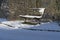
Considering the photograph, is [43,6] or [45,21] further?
[43,6]

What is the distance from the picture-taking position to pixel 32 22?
11828 mm

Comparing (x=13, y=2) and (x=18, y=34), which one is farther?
(x=13, y=2)

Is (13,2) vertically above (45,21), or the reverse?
(13,2)

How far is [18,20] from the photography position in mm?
12555

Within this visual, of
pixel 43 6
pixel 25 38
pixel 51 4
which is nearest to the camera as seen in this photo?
pixel 25 38

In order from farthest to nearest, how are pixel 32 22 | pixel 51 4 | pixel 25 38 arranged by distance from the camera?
pixel 51 4 < pixel 32 22 < pixel 25 38

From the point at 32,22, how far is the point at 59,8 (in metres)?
1.88

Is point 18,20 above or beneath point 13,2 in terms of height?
beneath

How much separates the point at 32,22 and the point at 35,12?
1127 mm

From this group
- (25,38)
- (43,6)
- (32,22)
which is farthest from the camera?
(43,6)

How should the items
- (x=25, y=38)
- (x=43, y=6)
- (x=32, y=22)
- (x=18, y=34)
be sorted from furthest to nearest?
(x=43, y=6), (x=32, y=22), (x=18, y=34), (x=25, y=38)

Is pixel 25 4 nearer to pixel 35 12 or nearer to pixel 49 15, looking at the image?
pixel 35 12

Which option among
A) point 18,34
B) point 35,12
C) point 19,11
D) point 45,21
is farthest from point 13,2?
point 18,34

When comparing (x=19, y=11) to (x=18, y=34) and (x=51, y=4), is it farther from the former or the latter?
(x=18, y=34)
